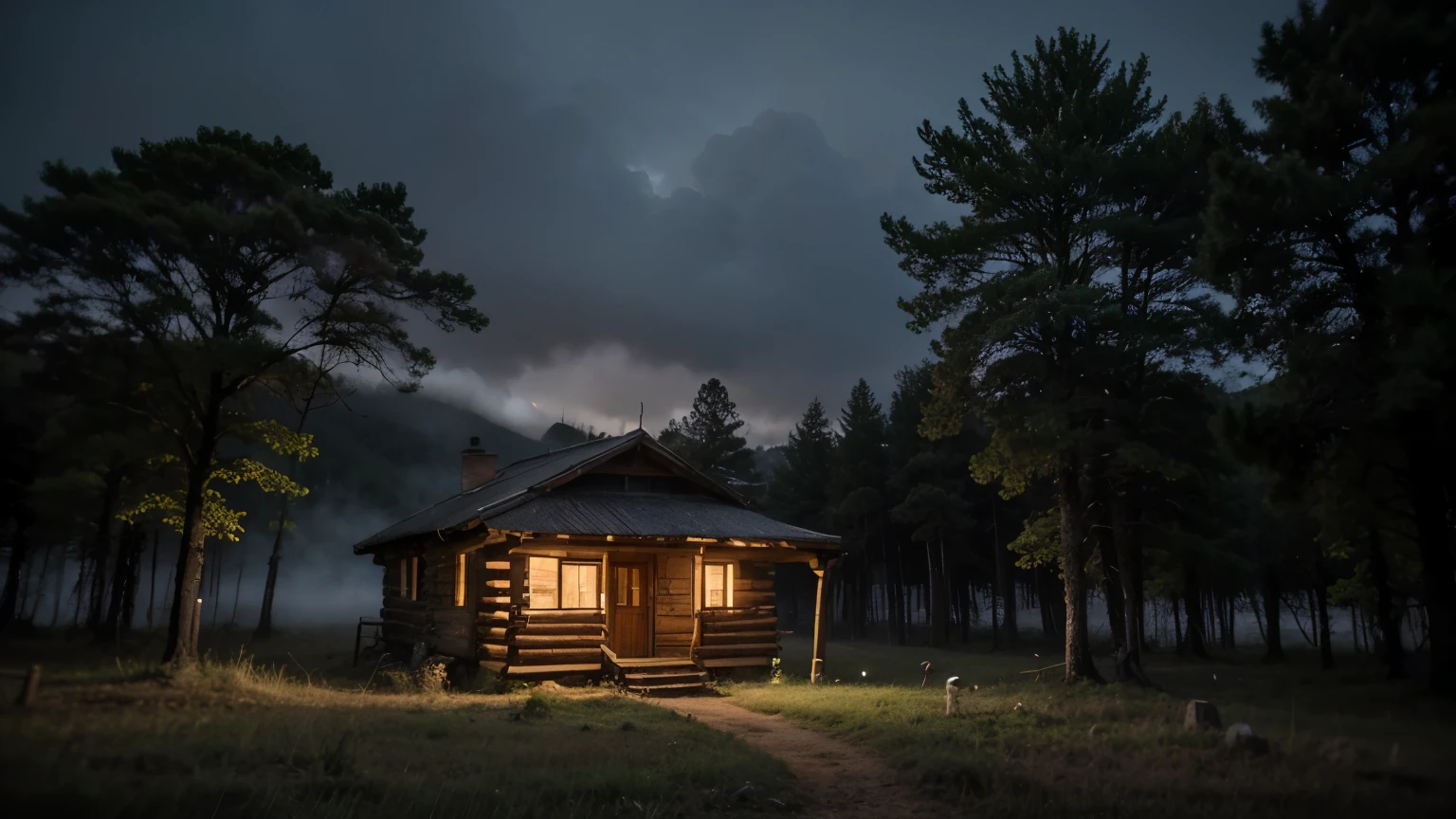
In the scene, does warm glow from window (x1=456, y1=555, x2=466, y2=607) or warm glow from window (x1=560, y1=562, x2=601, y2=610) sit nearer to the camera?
warm glow from window (x1=560, y1=562, x2=601, y2=610)

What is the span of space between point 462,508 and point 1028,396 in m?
15.9

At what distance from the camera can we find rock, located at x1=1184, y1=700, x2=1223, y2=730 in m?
10.7

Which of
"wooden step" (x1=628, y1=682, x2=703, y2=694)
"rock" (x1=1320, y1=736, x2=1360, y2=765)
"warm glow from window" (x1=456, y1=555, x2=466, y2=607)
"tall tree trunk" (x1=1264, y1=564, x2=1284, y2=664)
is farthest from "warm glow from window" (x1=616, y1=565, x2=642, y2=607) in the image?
"tall tree trunk" (x1=1264, y1=564, x2=1284, y2=664)

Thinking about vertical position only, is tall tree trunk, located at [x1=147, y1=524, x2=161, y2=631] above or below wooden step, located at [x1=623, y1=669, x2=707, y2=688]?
above

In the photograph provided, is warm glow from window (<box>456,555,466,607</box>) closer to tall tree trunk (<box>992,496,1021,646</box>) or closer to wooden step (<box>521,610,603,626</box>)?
wooden step (<box>521,610,603,626</box>)

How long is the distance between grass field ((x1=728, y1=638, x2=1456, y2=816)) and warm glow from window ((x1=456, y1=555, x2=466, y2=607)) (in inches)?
347

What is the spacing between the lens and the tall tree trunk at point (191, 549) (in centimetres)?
1291

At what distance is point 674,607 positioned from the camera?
70.0 ft

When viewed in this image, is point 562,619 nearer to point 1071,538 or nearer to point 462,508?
point 462,508

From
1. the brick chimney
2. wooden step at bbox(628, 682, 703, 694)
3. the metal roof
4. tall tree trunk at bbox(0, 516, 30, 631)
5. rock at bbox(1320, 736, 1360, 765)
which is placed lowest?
wooden step at bbox(628, 682, 703, 694)

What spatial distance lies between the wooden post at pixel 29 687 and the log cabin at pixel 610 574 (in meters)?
13.0

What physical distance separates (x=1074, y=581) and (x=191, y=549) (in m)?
18.5

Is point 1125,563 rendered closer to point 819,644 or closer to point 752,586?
point 819,644

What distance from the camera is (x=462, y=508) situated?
77.8 feet
